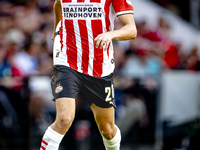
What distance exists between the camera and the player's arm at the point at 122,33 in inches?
122

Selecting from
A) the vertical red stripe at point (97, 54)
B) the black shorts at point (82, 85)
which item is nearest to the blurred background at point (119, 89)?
the black shorts at point (82, 85)

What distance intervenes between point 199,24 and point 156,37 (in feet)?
11.0

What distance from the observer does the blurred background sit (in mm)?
6043

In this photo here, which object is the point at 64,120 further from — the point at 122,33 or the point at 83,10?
the point at 83,10

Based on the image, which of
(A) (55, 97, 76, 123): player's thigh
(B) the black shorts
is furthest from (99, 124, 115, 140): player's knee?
(A) (55, 97, 76, 123): player's thigh

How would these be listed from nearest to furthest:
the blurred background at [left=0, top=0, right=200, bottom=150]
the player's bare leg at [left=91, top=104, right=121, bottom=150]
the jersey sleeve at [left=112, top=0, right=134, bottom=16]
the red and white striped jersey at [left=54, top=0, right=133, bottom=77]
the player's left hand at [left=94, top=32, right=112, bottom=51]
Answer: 1. the player's left hand at [left=94, top=32, right=112, bottom=51]
2. the jersey sleeve at [left=112, top=0, right=134, bottom=16]
3. the red and white striped jersey at [left=54, top=0, right=133, bottom=77]
4. the player's bare leg at [left=91, top=104, right=121, bottom=150]
5. the blurred background at [left=0, top=0, right=200, bottom=150]

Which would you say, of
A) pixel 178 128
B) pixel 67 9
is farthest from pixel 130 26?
pixel 178 128

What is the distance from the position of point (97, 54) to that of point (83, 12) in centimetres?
51

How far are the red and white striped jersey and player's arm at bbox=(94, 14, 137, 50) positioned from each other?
165 millimetres

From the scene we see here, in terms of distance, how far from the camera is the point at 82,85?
3738 mm

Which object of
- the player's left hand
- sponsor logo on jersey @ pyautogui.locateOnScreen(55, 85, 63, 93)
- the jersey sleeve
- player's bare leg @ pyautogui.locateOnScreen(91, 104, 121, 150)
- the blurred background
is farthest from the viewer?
the blurred background

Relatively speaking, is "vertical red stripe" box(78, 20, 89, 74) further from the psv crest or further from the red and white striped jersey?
the psv crest

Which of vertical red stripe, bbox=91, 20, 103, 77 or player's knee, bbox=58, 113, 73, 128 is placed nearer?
player's knee, bbox=58, 113, 73, 128

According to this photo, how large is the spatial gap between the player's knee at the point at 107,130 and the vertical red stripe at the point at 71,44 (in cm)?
78
